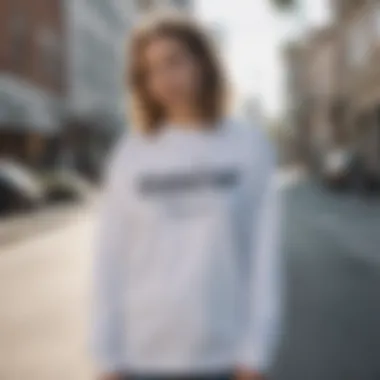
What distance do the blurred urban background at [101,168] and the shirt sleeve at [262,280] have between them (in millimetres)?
298

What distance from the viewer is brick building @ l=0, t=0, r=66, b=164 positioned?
4097cm

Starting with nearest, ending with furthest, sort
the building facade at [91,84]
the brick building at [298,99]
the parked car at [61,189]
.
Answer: the parked car at [61,189], the building facade at [91,84], the brick building at [298,99]

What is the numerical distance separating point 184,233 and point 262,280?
7.4 inches

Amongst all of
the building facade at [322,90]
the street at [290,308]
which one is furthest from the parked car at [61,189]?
the building facade at [322,90]

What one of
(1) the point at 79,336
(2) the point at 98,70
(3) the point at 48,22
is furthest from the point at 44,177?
(2) the point at 98,70

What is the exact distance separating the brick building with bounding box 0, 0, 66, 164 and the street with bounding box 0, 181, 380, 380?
66.1 ft

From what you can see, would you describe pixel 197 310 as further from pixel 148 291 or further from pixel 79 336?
pixel 79 336

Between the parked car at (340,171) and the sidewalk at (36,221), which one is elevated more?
the sidewalk at (36,221)

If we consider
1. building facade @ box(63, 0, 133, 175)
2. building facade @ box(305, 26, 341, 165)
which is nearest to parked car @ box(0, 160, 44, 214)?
building facade @ box(63, 0, 133, 175)

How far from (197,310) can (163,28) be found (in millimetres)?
586

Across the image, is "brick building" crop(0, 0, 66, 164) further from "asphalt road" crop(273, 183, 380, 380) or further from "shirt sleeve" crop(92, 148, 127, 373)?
"shirt sleeve" crop(92, 148, 127, 373)

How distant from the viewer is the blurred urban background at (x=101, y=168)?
855cm

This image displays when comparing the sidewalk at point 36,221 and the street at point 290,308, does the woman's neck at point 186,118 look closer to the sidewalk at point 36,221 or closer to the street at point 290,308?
the street at point 290,308

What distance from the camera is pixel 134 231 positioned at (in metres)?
2.43
